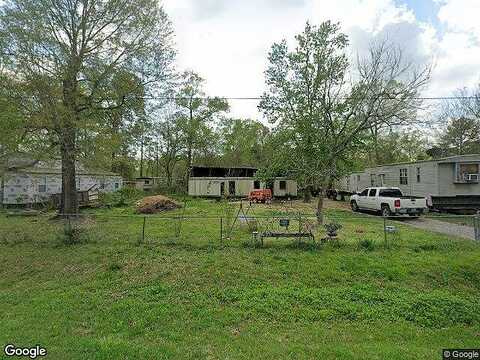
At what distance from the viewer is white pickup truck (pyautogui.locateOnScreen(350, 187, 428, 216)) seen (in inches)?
625

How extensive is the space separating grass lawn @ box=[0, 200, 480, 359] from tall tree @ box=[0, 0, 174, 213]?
4905 millimetres

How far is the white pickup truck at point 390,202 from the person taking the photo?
15875mm

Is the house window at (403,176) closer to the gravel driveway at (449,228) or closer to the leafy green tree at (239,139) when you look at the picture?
the gravel driveway at (449,228)

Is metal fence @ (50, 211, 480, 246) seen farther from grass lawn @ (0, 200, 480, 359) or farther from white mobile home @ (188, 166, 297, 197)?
white mobile home @ (188, 166, 297, 197)

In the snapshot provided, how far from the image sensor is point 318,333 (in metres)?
4.88

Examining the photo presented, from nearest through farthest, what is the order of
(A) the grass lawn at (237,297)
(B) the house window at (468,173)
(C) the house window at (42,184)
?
(A) the grass lawn at (237,297), (B) the house window at (468,173), (C) the house window at (42,184)

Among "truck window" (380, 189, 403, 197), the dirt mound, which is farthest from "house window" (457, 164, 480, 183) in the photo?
the dirt mound

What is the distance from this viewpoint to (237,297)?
21.0 feet

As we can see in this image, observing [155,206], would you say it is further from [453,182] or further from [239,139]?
[239,139]

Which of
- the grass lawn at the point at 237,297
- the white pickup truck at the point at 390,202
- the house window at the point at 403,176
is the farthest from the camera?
the house window at the point at 403,176

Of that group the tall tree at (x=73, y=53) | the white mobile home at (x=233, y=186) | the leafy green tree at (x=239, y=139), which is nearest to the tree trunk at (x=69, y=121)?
the tall tree at (x=73, y=53)

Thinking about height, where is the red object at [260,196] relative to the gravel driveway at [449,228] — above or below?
above

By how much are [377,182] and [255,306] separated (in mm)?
21701

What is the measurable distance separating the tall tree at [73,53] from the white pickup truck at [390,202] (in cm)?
1378
